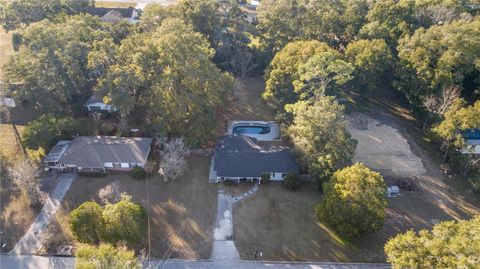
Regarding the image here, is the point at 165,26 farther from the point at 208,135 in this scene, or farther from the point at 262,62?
the point at 262,62

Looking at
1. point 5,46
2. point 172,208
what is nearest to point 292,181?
point 172,208

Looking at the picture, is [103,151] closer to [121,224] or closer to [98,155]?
[98,155]

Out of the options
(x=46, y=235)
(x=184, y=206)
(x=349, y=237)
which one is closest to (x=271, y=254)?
(x=349, y=237)

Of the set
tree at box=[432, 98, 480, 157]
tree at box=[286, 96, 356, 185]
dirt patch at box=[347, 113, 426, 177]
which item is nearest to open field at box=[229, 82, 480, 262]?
dirt patch at box=[347, 113, 426, 177]

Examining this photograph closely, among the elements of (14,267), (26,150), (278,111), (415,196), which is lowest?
(14,267)

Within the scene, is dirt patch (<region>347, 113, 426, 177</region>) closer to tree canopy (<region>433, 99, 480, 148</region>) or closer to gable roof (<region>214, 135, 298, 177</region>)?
tree canopy (<region>433, 99, 480, 148</region>)
